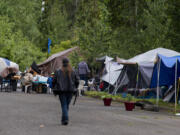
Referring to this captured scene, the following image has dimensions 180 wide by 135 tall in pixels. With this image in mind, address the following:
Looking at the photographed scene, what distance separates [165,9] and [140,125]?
22.8 meters

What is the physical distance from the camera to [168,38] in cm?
3281

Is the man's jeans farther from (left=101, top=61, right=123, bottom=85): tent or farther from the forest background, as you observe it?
the forest background

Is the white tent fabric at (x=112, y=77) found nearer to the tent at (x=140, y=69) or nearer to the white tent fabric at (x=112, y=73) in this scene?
the white tent fabric at (x=112, y=73)

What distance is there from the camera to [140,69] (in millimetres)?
25375

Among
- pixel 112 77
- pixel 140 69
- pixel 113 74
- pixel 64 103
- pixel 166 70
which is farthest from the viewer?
pixel 113 74

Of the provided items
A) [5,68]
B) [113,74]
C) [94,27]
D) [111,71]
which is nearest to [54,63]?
[5,68]

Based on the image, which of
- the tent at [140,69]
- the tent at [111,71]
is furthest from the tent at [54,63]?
the tent at [140,69]

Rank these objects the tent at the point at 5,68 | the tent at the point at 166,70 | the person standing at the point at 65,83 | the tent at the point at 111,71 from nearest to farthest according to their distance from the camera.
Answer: the person standing at the point at 65,83 < the tent at the point at 166,70 < the tent at the point at 111,71 < the tent at the point at 5,68

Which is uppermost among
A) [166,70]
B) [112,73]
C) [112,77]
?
[112,73]

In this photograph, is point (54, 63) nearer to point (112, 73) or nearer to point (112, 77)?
point (112, 73)

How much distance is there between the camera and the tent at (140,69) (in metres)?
25.2

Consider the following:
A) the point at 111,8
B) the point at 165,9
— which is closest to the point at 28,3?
the point at 111,8

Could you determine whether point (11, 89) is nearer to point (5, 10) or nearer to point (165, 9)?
point (165, 9)

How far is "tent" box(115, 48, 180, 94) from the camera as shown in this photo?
25.2m
